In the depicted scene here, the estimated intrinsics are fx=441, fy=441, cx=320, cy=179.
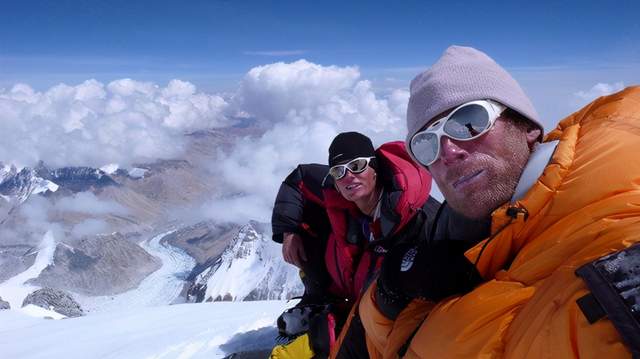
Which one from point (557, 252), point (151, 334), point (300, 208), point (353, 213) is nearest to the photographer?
point (557, 252)

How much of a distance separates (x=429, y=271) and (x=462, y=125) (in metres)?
→ 0.74

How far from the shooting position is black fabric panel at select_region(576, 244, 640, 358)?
3.61ft

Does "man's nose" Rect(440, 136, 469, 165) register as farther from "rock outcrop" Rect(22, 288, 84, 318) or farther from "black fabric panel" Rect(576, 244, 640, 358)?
"rock outcrop" Rect(22, 288, 84, 318)

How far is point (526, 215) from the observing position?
5.66ft

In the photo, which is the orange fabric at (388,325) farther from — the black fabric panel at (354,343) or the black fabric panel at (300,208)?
the black fabric panel at (300,208)

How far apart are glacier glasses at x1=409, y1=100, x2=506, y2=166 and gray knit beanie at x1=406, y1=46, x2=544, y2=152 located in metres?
0.05

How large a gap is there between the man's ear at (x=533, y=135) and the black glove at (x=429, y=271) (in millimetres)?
625

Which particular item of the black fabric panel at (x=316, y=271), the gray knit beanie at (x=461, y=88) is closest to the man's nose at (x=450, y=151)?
the gray knit beanie at (x=461, y=88)

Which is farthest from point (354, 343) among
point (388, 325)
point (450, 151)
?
point (450, 151)

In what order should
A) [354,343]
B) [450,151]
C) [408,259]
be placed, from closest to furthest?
[450,151] → [408,259] → [354,343]

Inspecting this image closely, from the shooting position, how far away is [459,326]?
1725 millimetres

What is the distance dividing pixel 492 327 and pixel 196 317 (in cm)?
789

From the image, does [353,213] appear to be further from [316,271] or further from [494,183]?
[494,183]

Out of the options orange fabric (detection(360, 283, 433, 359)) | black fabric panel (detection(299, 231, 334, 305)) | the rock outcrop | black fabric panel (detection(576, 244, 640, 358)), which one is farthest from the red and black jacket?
the rock outcrop
